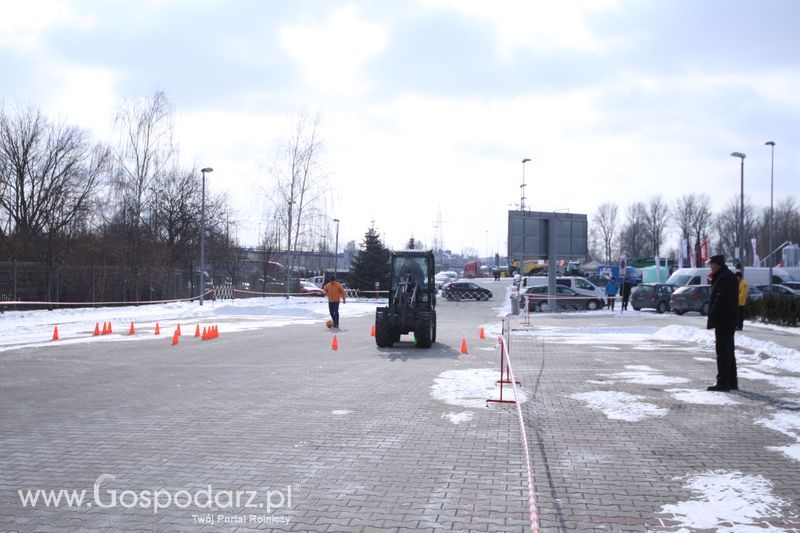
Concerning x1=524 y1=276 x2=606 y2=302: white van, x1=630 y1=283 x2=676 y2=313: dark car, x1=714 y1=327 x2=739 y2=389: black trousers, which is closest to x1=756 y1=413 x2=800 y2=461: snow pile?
x1=714 y1=327 x2=739 y2=389: black trousers

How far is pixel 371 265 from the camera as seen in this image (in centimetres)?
5319

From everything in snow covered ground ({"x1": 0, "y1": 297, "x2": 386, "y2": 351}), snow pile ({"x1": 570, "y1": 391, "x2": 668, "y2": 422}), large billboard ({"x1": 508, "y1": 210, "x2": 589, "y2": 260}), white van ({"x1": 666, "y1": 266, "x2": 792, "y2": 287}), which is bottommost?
snow covered ground ({"x1": 0, "y1": 297, "x2": 386, "y2": 351})

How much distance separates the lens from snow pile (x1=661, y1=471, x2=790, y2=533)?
504 centimetres

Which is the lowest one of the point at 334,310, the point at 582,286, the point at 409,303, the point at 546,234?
the point at 334,310

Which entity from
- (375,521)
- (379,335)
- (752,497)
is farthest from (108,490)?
(379,335)

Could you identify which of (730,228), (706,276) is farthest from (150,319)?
(730,228)

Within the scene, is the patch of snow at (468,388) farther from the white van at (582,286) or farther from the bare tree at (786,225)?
the bare tree at (786,225)

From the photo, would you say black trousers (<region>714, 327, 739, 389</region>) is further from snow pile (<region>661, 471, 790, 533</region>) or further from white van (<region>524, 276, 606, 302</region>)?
white van (<region>524, 276, 606, 302</region>)

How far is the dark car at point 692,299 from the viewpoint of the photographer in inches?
1292

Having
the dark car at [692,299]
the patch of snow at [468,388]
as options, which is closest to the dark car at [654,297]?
the dark car at [692,299]

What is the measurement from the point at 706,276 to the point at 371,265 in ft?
80.7

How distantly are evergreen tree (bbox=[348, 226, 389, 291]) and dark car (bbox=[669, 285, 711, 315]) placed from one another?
24.6 m

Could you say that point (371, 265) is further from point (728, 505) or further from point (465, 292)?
point (728, 505)

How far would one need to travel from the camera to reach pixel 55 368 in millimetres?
13406
